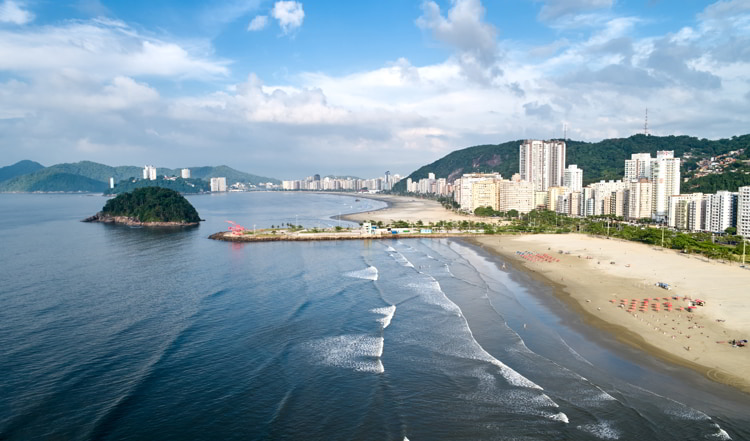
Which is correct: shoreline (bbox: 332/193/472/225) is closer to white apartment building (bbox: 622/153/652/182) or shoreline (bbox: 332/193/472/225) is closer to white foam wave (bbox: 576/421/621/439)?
white apartment building (bbox: 622/153/652/182)

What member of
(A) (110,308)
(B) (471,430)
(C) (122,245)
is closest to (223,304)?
(A) (110,308)

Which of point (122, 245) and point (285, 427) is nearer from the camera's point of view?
point (285, 427)

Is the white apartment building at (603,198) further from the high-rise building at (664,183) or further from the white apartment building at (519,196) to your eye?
the white apartment building at (519,196)

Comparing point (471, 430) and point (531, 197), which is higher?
point (531, 197)

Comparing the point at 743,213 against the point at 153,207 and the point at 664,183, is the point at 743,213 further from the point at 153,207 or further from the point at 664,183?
the point at 153,207

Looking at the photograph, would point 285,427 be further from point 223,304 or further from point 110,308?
point 110,308

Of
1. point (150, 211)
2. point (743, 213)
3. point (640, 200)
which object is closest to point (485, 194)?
point (640, 200)
